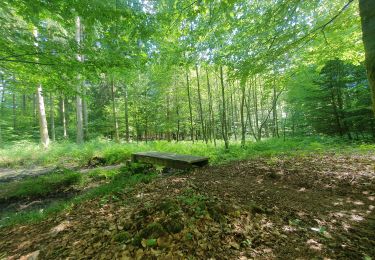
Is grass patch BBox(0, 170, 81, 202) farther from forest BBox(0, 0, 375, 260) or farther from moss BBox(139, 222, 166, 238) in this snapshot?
moss BBox(139, 222, 166, 238)

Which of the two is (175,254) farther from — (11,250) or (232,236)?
(11,250)

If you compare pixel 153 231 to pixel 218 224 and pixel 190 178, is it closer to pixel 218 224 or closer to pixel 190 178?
pixel 218 224

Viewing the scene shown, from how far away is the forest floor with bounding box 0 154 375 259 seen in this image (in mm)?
2127

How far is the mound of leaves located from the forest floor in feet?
0.03

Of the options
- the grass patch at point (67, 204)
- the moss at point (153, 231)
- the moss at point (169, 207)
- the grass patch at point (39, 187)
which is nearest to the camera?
the moss at point (153, 231)

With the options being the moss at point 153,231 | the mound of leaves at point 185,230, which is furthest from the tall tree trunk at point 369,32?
the moss at point 153,231

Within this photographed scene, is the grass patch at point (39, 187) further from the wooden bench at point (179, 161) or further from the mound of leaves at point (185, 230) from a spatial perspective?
the mound of leaves at point (185, 230)

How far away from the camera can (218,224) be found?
8.28 ft

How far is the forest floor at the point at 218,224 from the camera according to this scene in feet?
6.98

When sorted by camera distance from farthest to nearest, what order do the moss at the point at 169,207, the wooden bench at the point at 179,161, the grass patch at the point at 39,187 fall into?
the wooden bench at the point at 179,161, the grass patch at the point at 39,187, the moss at the point at 169,207

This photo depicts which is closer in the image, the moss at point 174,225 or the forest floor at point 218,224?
the forest floor at point 218,224

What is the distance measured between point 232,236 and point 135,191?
2.63 meters

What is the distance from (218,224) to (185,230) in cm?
46

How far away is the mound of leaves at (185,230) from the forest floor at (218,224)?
1 centimetres
